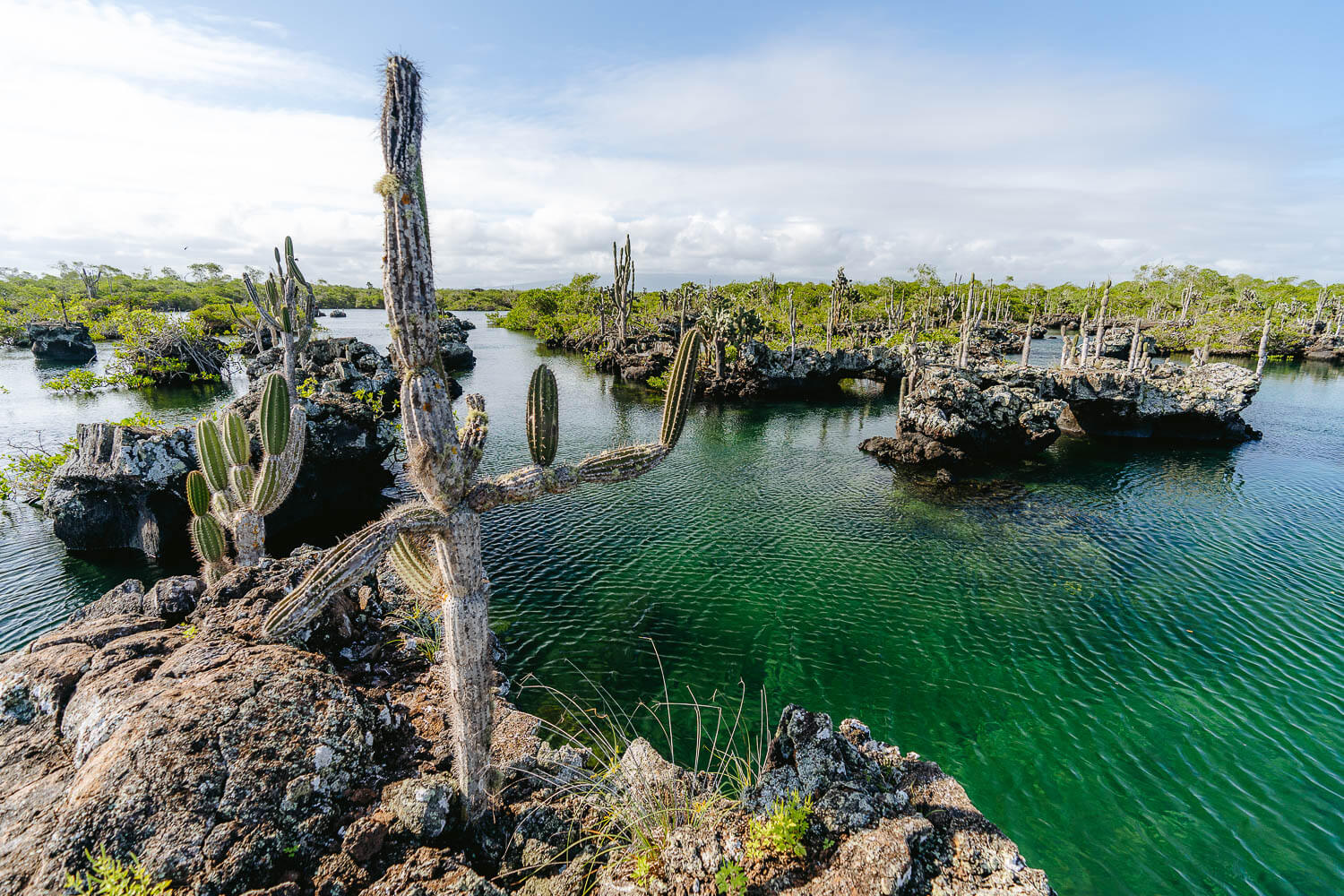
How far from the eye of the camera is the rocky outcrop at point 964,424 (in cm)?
2731

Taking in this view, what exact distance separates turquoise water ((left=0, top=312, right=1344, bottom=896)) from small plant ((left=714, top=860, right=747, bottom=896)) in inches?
226

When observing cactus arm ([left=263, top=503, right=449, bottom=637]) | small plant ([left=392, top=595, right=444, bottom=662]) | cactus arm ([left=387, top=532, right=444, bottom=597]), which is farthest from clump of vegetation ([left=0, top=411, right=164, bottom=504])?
cactus arm ([left=263, top=503, right=449, bottom=637])

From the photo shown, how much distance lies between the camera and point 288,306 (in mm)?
19828

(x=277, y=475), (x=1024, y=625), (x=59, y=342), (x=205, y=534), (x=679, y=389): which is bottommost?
(x=1024, y=625)

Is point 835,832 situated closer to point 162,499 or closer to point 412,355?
point 412,355

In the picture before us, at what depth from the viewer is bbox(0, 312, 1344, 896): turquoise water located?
28.9ft

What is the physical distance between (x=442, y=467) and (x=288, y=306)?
19356 millimetres

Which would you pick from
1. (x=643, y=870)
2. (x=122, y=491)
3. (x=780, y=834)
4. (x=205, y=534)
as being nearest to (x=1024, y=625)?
(x=780, y=834)

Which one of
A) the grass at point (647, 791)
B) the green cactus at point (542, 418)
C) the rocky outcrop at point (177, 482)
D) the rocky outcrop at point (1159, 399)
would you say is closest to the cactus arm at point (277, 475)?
the rocky outcrop at point (177, 482)

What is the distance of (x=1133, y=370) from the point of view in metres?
32.8

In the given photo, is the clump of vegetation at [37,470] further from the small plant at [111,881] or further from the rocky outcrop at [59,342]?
the rocky outcrop at [59,342]

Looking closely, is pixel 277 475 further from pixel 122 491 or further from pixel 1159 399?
pixel 1159 399

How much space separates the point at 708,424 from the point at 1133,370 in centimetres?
2553

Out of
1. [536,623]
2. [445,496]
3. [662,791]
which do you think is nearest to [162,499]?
[536,623]
